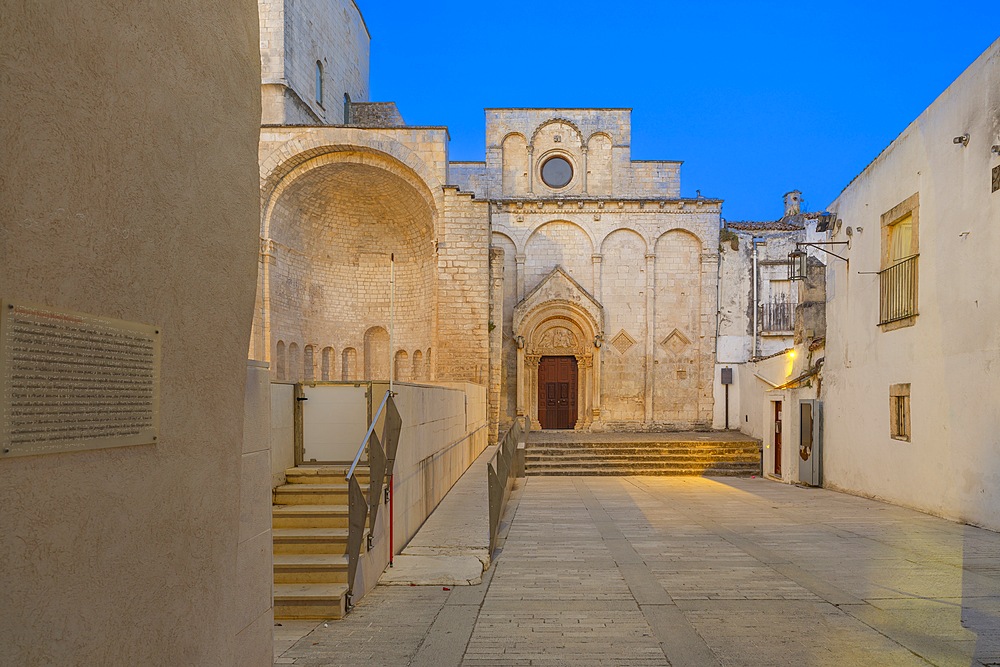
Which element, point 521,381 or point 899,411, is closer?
point 899,411

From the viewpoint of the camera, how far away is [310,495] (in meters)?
5.72

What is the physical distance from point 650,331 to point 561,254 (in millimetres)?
4115

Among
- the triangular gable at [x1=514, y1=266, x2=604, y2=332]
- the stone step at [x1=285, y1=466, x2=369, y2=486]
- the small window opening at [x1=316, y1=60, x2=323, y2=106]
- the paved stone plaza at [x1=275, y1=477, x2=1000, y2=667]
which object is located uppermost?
the small window opening at [x1=316, y1=60, x2=323, y2=106]

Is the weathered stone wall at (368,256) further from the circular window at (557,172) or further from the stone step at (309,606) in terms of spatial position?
the stone step at (309,606)

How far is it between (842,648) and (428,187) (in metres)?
16.6

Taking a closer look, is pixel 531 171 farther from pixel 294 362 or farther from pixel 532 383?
pixel 294 362

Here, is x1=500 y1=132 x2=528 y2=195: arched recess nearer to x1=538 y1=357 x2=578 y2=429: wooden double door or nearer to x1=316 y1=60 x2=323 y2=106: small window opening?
x1=538 y1=357 x2=578 y2=429: wooden double door

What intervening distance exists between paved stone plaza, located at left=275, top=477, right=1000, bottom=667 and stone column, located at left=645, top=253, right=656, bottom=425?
42.1 ft

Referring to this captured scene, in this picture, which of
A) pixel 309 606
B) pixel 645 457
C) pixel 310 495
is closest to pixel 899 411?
pixel 645 457

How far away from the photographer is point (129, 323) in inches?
85.7

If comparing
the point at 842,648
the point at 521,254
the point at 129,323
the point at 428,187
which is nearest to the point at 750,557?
the point at 842,648

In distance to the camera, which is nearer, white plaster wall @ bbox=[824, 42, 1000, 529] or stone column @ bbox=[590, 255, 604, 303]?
white plaster wall @ bbox=[824, 42, 1000, 529]

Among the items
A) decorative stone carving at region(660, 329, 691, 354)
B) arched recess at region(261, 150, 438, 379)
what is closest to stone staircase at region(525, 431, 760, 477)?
decorative stone carving at region(660, 329, 691, 354)

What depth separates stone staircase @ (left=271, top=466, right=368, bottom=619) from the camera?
452cm
